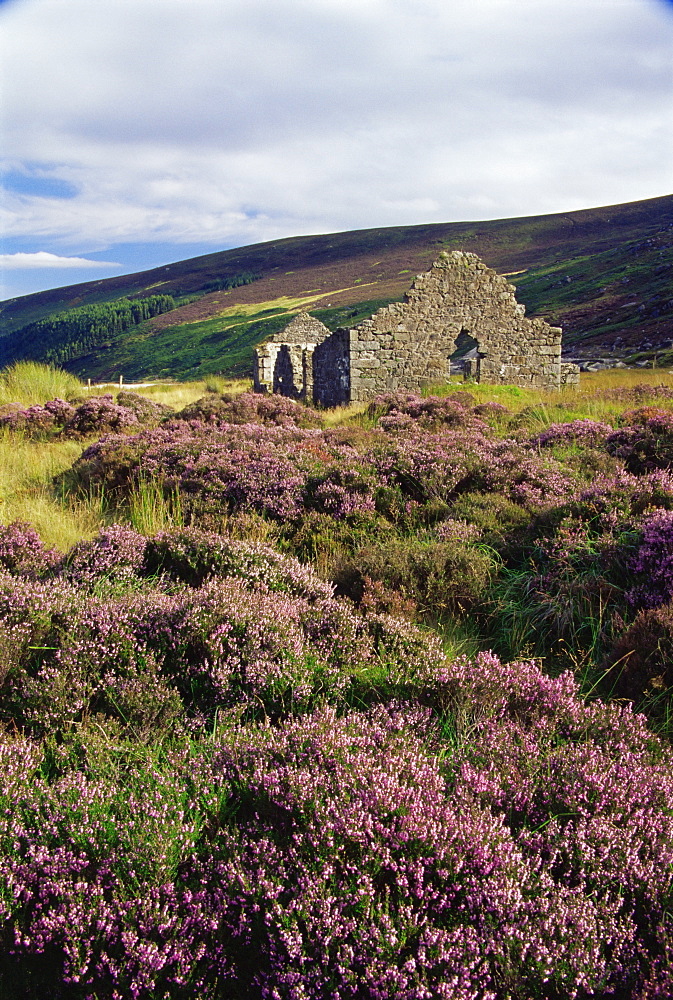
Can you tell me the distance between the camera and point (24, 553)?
5246 millimetres

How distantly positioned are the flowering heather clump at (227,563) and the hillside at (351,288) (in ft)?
94.4


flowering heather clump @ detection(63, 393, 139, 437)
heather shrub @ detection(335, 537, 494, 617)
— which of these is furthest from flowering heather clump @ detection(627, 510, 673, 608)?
flowering heather clump @ detection(63, 393, 139, 437)

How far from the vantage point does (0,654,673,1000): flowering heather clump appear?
1.90 meters

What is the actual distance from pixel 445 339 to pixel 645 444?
11.6 m

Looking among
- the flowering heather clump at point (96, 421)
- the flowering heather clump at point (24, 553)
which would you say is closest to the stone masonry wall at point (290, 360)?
the flowering heather clump at point (96, 421)

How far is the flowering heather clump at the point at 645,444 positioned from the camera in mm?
6824

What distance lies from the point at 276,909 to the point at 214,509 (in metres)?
4.91

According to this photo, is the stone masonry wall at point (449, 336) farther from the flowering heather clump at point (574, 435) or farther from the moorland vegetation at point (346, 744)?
the moorland vegetation at point (346, 744)

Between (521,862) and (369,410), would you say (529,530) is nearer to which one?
(521,862)

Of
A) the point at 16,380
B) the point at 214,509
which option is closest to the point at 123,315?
the point at 16,380

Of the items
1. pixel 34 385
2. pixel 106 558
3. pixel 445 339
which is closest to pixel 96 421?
pixel 34 385

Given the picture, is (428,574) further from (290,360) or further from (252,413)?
(290,360)

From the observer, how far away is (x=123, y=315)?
10669 centimetres

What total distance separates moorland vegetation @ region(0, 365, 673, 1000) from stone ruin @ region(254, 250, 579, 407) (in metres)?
11.6
